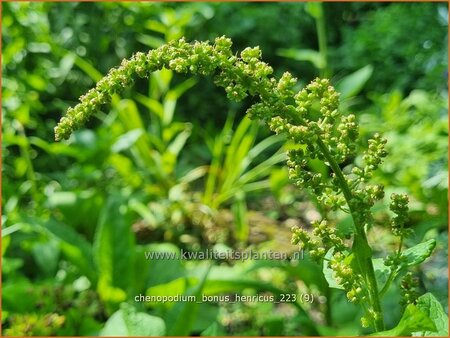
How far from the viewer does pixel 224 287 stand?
6.49 ft

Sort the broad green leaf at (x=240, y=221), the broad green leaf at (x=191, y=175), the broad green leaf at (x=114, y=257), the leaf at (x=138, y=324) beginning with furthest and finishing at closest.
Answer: the broad green leaf at (x=191, y=175)
the broad green leaf at (x=240, y=221)
the broad green leaf at (x=114, y=257)
the leaf at (x=138, y=324)

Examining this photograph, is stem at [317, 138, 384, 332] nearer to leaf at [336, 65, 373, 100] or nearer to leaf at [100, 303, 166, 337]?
leaf at [100, 303, 166, 337]

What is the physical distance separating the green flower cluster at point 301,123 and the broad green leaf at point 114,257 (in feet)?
4.17

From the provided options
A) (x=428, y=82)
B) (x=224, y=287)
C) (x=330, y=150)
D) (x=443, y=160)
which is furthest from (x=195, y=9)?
(x=330, y=150)

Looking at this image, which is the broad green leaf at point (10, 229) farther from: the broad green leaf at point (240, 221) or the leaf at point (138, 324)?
the broad green leaf at point (240, 221)

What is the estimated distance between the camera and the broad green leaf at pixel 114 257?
1953 mm

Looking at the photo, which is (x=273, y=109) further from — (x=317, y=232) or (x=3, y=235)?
(x=3, y=235)

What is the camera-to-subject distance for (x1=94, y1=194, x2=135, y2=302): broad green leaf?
76.9 inches

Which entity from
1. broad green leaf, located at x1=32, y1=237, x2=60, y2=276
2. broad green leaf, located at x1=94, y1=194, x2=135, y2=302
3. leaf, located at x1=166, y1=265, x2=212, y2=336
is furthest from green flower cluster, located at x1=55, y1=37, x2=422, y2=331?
broad green leaf, located at x1=32, y1=237, x2=60, y2=276

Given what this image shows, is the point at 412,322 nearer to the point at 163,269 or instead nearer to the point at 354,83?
the point at 163,269

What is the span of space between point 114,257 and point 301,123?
4.46 feet

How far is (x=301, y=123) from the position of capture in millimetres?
720

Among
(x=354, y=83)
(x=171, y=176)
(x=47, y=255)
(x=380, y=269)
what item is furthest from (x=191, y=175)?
(x=380, y=269)

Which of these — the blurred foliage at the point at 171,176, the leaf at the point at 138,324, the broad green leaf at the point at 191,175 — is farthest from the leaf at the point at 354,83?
the leaf at the point at 138,324
